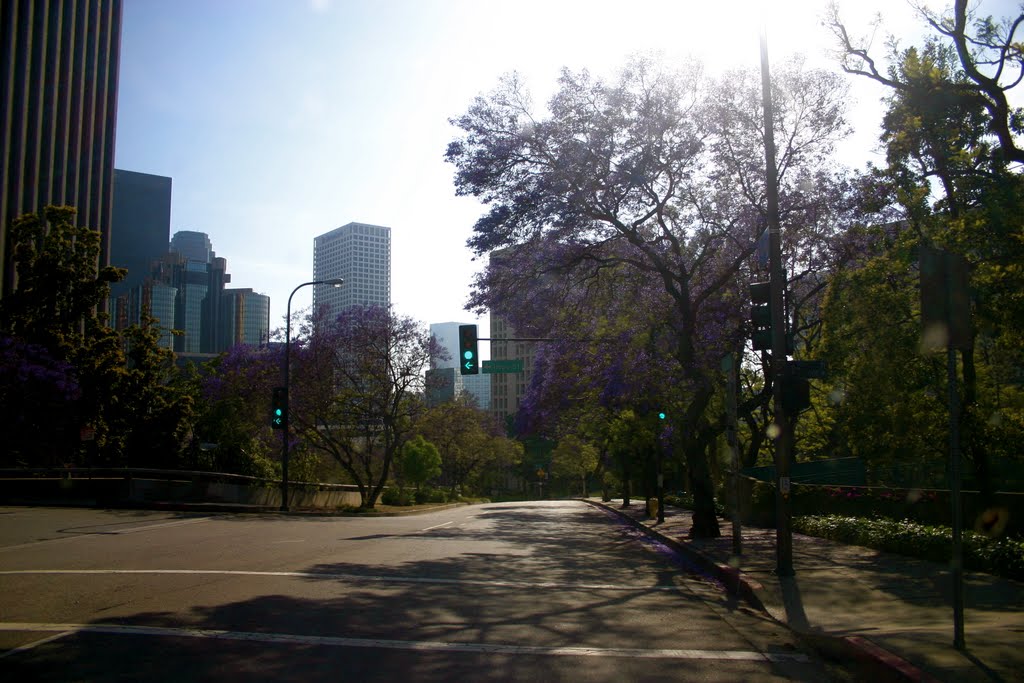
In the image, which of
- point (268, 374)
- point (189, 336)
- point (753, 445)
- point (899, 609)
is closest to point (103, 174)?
point (268, 374)

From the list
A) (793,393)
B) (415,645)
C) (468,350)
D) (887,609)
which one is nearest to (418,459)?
(468,350)

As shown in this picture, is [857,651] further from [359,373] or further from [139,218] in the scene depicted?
[139,218]

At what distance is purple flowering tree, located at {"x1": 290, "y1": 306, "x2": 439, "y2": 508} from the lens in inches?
1414

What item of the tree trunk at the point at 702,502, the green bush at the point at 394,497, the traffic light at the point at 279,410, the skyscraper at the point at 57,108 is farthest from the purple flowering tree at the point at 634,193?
the skyscraper at the point at 57,108

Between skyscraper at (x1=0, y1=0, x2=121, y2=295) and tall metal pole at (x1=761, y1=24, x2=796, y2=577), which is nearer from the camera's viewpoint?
tall metal pole at (x1=761, y1=24, x2=796, y2=577)

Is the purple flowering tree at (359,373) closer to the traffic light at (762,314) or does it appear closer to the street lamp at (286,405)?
the street lamp at (286,405)

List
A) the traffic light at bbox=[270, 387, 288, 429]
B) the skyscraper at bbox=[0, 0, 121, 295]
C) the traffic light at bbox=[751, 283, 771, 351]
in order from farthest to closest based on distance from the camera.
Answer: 1. the skyscraper at bbox=[0, 0, 121, 295]
2. the traffic light at bbox=[270, 387, 288, 429]
3. the traffic light at bbox=[751, 283, 771, 351]

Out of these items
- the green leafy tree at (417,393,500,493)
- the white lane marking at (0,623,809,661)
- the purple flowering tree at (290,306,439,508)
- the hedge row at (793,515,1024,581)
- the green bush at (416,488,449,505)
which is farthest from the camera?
the green bush at (416,488,449,505)

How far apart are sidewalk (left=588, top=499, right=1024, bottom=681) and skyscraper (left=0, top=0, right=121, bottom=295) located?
171ft

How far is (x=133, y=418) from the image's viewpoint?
111 feet

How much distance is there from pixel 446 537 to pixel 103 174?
60.0 meters

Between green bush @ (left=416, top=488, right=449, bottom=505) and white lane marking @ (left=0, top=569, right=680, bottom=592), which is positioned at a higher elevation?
white lane marking @ (left=0, top=569, right=680, bottom=592)

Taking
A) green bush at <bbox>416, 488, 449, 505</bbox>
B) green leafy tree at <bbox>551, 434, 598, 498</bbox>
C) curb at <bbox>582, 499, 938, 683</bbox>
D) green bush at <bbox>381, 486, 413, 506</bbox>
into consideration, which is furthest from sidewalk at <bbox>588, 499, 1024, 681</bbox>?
green leafy tree at <bbox>551, 434, 598, 498</bbox>

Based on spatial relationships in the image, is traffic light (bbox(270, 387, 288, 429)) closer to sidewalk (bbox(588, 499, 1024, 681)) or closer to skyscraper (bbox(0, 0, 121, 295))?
sidewalk (bbox(588, 499, 1024, 681))
